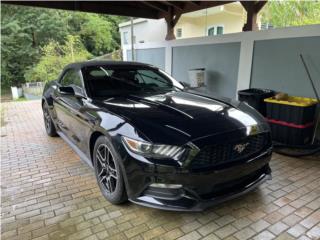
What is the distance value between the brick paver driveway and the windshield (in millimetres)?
1096

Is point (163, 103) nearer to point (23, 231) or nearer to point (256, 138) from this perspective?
point (256, 138)

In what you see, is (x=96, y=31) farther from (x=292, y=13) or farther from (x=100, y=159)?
(x=100, y=159)

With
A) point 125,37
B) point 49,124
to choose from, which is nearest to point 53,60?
point 125,37

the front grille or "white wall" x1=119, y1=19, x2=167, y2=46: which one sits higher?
"white wall" x1=119, y1=19, x2=167, y2=46

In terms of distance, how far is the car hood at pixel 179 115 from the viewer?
6.50 feet

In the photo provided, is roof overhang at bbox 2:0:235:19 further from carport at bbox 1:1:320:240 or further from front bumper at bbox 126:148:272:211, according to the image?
front bumper at bbox 126:148:272:211

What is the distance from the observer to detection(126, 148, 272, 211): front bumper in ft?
6.15

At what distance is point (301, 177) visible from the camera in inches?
116

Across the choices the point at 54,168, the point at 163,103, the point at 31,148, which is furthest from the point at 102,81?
the point at 31,148

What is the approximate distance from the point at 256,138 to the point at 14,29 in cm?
2031

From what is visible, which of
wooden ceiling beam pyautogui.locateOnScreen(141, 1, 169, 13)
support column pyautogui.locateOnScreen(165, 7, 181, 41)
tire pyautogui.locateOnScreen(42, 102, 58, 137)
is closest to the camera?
tire pyautogui.locateOnScreen(42, 102, 58, 137)

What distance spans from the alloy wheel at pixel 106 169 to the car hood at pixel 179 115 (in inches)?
16.6

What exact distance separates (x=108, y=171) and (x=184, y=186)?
2.82ft

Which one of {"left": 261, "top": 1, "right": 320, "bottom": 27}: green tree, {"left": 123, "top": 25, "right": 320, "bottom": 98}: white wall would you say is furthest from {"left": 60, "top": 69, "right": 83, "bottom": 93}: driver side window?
{"left": 261, "top": 1, "right": 320, "bottom": 27}: green tree
